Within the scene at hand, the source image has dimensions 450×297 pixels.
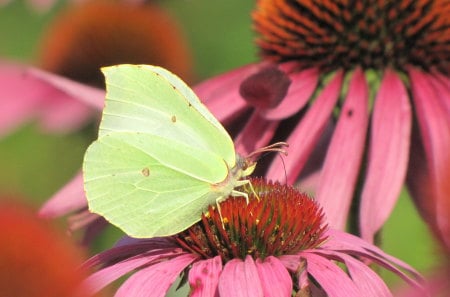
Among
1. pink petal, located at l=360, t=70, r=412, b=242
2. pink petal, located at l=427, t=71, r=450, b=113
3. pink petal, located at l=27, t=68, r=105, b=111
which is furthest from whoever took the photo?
pink petal, located at l=27, t=68, r=105, b=111

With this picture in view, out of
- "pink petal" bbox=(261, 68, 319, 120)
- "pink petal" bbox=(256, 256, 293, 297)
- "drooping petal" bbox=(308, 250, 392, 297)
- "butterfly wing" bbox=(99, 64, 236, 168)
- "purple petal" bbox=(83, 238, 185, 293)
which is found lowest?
"drooping petal" bbox=(308, 250, 392, 297)

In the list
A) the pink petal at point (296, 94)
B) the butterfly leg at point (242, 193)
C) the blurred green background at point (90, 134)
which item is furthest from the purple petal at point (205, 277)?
the blurred green background at point (90, 134)

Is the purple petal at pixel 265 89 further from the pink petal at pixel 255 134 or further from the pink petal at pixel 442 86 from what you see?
the pink petal at pixel 442 86

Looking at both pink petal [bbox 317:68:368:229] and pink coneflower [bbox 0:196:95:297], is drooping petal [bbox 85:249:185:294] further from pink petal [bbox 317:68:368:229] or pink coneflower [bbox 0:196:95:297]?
pink petal [bbox 317:68:368:229]

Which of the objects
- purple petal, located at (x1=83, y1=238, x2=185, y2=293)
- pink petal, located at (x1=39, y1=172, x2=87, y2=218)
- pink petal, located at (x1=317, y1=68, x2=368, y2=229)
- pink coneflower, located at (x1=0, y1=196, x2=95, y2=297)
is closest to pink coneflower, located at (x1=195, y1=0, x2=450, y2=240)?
pink petal, located at (x1=317, y1=68, x2=368, y2=229)

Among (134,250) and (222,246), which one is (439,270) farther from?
(134,250)

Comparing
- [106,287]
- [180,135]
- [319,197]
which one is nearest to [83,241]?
[319,197]

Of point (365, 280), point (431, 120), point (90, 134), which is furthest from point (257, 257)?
point (90, 134)
